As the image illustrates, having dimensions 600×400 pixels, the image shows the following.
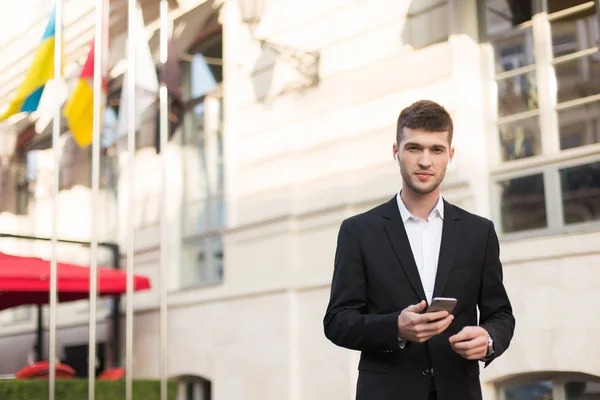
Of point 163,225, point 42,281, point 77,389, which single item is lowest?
point 77,389

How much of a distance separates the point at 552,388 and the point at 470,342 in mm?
5100

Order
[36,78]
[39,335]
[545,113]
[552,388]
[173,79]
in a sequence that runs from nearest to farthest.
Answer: [552,388] < [545,113] < [36,78] < [173,79] < [39,335]

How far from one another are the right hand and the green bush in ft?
Result: 19.6

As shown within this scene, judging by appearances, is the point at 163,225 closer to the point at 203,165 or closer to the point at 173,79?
the point at 173,79

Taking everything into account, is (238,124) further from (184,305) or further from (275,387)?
(275,387)

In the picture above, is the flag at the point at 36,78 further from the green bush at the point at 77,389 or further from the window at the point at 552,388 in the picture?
the window at the point at 552,388

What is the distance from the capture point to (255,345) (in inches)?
385

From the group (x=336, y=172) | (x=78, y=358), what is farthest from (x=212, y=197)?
(x=78, y=358)

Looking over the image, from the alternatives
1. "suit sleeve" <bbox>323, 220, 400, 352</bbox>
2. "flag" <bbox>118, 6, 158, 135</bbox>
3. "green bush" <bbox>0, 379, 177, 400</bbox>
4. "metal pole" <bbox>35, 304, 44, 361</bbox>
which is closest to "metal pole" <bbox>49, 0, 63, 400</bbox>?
"green bush" <bbox>0, 379, 177, 400</bbox>

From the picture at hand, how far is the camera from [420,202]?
299 cm

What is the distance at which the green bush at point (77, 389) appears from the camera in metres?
7.86

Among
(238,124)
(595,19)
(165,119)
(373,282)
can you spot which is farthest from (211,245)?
(373,282)

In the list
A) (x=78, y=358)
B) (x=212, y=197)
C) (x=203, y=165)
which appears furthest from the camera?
(x=78, y=358)

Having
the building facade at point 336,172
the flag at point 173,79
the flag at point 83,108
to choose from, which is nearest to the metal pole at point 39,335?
the building facade at point 336,172
